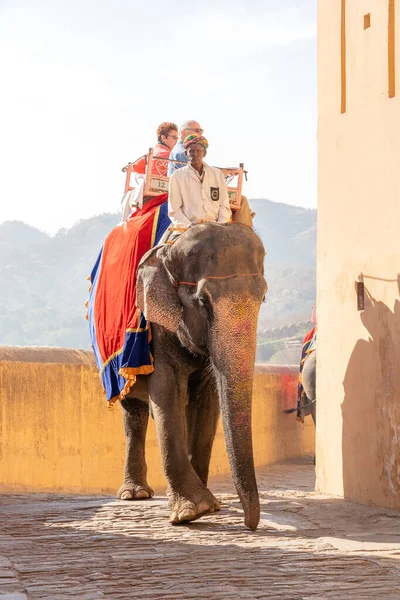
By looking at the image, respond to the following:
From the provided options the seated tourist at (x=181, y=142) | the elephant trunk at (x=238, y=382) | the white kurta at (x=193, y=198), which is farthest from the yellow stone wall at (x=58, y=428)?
the elephant trunk at (x=238, y=382)

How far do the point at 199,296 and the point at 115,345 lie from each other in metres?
1.46

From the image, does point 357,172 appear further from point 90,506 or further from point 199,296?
point 90,506

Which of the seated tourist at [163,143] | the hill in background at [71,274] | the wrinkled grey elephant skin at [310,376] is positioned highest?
the hill in background at [71,274]

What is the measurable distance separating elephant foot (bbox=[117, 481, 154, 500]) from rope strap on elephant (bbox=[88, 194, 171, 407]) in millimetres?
666

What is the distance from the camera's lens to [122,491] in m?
8.73

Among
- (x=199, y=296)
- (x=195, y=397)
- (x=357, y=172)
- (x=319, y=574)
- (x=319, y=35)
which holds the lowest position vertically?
A: (x=319, y=574)

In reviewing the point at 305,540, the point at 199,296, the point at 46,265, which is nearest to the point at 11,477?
the point at 199,296

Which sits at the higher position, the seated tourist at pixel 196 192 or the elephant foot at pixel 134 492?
the seated tourist at pixel 196 192

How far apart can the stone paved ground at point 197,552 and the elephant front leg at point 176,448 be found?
0.11 meters

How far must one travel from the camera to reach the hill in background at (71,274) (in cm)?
11206

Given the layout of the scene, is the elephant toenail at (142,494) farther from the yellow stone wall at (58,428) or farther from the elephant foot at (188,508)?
the yellow stone wall at (58,428)

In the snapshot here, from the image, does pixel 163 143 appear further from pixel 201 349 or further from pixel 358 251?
pixel 201 349

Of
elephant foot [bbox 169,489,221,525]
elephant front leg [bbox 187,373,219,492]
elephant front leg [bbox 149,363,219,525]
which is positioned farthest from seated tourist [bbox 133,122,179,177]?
elephant foot [bbox 169,489,221,525]

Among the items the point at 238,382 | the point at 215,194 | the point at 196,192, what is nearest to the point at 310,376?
the point at 215,194
